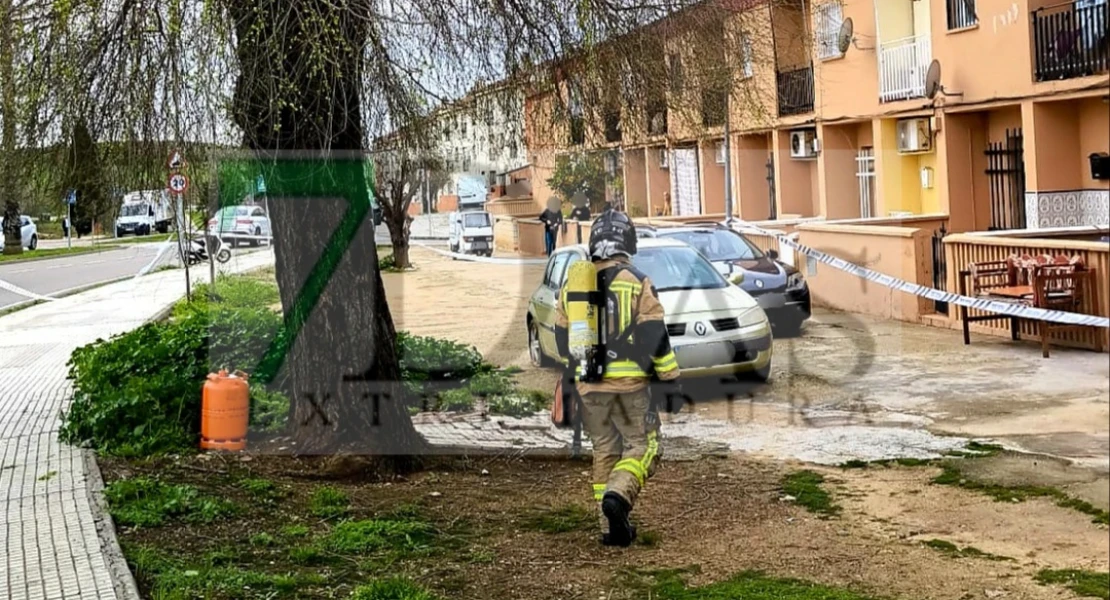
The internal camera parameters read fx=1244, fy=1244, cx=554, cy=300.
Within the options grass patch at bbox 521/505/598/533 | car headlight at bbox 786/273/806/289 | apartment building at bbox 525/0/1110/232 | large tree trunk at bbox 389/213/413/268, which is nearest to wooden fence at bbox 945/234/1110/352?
apartment building at bbox 525/0/1110/232

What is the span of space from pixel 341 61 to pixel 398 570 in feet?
9.42

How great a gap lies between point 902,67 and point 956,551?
11963 millimetres

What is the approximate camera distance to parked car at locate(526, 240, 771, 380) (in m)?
10.9

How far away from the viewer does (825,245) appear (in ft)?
52.6

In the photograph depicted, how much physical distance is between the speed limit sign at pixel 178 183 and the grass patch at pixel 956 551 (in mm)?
4927

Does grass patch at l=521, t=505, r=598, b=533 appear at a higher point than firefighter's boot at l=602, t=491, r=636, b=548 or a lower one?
lower

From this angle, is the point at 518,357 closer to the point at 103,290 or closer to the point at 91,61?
the point at 91,61

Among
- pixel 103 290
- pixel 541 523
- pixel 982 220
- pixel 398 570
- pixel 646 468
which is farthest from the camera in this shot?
pixel 103 290

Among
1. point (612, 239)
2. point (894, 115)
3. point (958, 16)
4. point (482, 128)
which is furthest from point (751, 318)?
point (894, 115)

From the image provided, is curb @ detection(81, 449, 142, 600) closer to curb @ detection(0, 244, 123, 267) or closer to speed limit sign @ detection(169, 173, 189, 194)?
speed limit sign @ detection(169, 173, 189, 194)

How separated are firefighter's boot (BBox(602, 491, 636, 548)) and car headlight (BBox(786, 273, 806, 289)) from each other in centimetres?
944

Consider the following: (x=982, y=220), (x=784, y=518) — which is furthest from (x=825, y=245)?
(x=784, y=518)

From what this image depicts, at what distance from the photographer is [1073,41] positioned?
2.29 m

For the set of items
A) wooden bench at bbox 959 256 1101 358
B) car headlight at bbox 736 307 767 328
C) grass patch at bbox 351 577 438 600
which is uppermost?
wooden bench at bbox 959 256 1101 358
